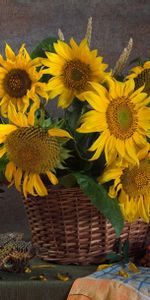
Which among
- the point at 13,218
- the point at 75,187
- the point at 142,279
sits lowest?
the point at 13,218

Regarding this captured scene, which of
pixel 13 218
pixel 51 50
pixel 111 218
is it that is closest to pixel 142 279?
pixel 111 218

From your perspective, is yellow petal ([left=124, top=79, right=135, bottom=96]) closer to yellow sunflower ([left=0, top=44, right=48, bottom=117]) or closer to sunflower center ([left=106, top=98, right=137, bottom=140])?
sunflower center ([left=106, top=98, right=137, bottom=140])

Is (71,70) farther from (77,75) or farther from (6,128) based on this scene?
(6,128)

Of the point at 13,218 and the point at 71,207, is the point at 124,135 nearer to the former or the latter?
the point at 71,207

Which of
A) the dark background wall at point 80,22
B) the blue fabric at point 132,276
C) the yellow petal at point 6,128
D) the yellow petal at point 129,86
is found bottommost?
the blue fabric at point 132,276

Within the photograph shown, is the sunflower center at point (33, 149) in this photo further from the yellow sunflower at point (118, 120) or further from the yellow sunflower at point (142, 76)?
the yellow sunflower at point (142, 76)

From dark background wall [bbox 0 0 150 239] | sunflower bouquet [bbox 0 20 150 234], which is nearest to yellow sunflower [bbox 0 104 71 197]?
sunflower bouquet [bbox 0 20 150 234]

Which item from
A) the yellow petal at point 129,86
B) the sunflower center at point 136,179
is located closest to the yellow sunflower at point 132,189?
the sunflower center at point 136,179

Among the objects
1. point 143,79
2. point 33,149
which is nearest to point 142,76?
point 143,79
